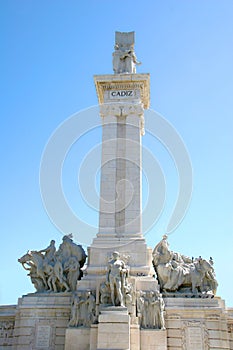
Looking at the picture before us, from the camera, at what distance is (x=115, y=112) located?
23062 millimetres

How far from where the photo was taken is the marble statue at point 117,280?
16266 mm

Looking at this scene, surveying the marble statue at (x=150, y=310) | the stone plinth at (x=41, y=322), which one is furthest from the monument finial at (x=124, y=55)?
the stone plinth at (x=41, y=322)

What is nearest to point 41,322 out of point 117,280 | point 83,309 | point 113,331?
point 83,309

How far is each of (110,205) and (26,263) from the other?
17.4ft

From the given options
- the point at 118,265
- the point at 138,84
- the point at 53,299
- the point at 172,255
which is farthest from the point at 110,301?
the point at 138,84

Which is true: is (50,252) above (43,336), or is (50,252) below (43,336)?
above

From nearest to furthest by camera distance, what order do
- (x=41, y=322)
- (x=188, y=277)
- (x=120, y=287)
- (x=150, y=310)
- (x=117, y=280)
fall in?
1. (x=120, y=287)
2. (x=117, y=280)
3. (x=150, y=310)
4. (x=41, y=322)
5. (x=188, y=277)

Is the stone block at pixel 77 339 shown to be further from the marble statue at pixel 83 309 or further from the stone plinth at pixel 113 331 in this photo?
the stone plinth at pixel 113 331

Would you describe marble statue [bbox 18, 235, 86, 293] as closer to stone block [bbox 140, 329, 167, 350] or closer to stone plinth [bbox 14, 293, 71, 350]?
stone plinth [bbox 14, 293, 71, 350]

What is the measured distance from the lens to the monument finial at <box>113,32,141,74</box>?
24938 millimetres

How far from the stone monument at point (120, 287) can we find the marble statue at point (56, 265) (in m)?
0.05

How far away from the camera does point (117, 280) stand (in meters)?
16.5

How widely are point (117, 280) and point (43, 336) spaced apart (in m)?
4.44

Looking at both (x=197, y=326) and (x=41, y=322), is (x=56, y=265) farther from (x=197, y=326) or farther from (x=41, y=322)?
(x=197, y=326)
